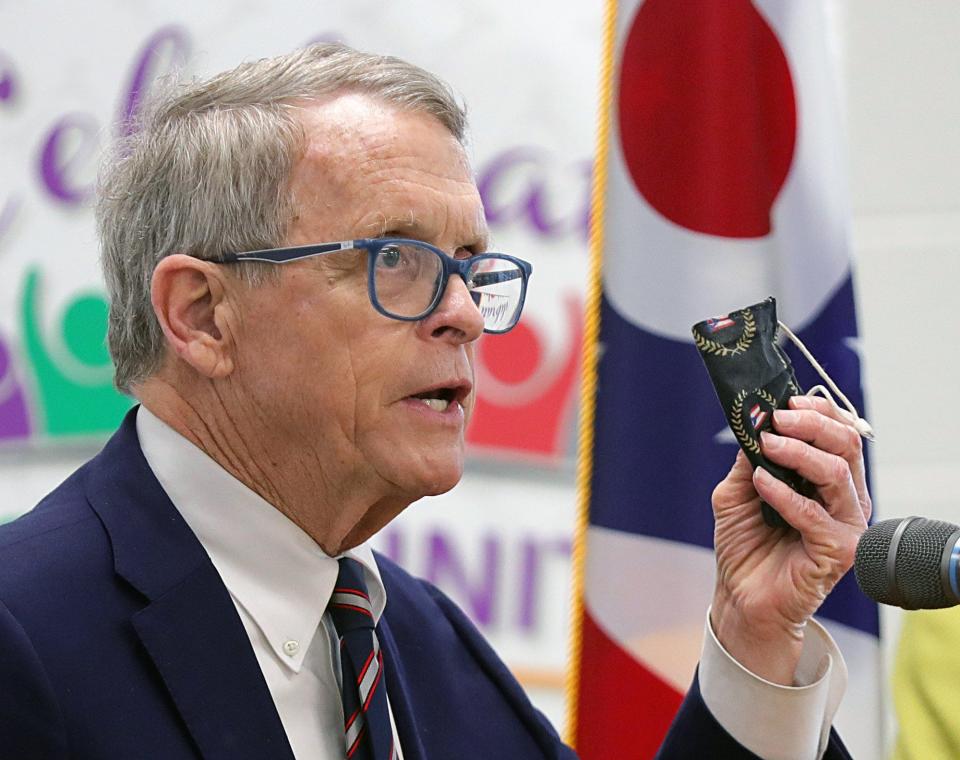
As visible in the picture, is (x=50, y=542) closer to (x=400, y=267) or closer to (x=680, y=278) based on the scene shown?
(x=400, y=267)

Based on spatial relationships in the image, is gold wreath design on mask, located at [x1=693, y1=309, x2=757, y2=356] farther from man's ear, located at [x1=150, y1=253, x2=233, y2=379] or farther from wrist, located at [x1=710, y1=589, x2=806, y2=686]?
man's ear, located at [x1=150, y1=253, x2=233, y2=379]

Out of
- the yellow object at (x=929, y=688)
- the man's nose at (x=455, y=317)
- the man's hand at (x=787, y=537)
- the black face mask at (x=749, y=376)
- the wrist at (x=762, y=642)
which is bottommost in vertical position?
the yellow object at (x=929, y=688)

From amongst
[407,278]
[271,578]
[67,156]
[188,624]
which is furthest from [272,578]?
[67,156]

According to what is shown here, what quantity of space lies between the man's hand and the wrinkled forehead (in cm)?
40

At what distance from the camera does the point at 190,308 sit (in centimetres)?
133

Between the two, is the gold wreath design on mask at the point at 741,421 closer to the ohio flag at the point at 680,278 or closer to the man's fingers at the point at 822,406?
the man's fingers at the point at 822,406

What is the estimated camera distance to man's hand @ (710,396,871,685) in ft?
4.34

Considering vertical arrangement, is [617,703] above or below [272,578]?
below

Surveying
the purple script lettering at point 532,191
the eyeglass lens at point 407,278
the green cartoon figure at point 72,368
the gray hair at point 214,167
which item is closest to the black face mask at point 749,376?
the eyeglass lens at point 407,278

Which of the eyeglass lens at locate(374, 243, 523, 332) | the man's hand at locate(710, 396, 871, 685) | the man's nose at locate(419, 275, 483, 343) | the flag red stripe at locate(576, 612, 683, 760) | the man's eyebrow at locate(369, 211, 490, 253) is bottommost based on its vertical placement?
the flag red stripe at locate(576, 612, 683, 760)

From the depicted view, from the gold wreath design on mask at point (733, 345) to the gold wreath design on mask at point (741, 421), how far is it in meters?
0.04

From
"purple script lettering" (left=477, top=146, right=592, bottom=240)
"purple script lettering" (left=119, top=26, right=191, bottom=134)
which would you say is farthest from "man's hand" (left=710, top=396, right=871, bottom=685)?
"purple script lettering" (left=119, top=26, right=191, bottom=134)

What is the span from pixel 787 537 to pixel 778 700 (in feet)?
0.57

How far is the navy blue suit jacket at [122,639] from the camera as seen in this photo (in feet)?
3.59
